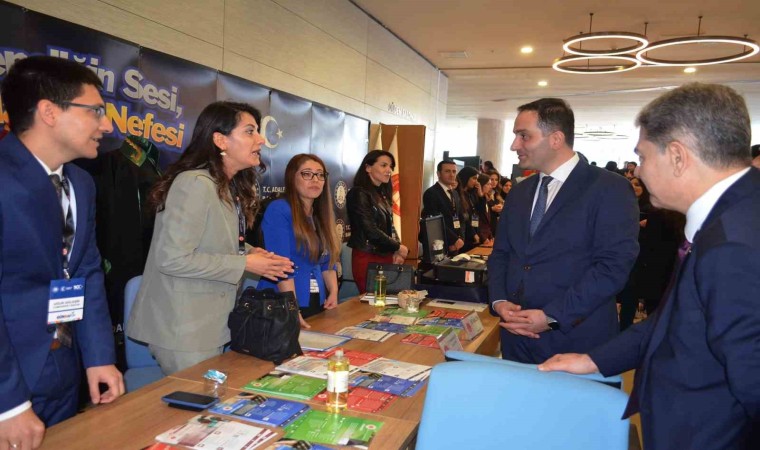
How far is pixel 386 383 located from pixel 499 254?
925mm

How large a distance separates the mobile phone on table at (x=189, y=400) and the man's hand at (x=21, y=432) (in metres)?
0.33

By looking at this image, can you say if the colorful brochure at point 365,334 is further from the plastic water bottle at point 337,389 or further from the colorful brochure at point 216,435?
the colorful brochure at point 216,435

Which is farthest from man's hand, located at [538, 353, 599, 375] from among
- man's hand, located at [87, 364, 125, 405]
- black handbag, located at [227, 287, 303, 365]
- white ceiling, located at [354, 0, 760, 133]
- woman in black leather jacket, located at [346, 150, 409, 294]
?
white ceiling, located at [354, 0, 760, 133]

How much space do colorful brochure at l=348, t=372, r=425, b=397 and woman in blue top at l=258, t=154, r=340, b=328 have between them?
93 centimetres

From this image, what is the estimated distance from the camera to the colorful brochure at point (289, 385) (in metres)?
1.64

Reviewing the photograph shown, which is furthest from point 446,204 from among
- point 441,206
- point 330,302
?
point 330,302

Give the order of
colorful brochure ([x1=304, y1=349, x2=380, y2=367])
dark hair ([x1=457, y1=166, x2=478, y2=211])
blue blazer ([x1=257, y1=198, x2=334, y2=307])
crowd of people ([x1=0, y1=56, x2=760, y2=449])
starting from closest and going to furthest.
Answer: crowd of people ([x1=0, y1=56, x2=760, y2=449])
colorful brochure ([x1=304, y1=349, x2=380, y2=367])
blue blazer ([x1=257, y1=198, x2=334, y2=307])
dark hair ([x1=457, y1=166, x2=478, y2=211])

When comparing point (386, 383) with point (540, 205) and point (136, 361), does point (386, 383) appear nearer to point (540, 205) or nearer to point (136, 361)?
point (540, 205)

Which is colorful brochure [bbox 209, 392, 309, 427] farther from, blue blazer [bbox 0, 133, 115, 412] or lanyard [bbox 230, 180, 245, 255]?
lanyard [bbox 230, 180, 245, 255]

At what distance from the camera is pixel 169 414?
1.48 meters

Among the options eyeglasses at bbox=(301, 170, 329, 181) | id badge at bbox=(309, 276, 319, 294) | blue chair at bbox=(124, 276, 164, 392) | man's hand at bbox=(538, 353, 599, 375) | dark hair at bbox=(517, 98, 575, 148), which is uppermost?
dark hair at bbox=(517, 98, 575, 148)

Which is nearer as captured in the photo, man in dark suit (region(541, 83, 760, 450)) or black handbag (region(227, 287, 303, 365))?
man in dark suit (region(541, 83, 760, 450))

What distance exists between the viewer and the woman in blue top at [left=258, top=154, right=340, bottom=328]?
8.92 feet

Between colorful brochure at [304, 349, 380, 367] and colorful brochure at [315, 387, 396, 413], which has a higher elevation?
colorful brochure at [304, 349, 380, 367]
